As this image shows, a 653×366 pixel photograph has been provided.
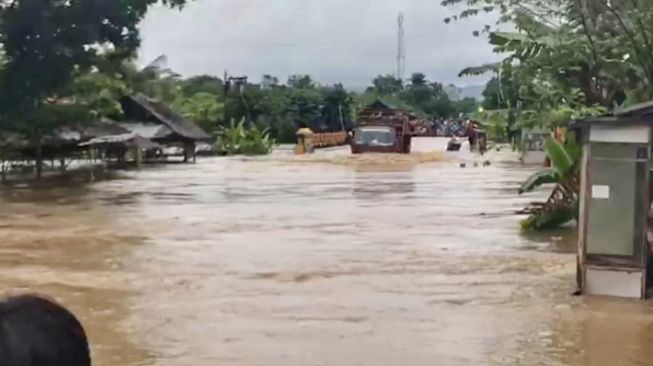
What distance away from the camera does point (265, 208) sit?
23.4 metres

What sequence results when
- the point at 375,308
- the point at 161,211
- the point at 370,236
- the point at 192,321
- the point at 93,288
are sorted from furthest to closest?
the point at 161,211, the point at 370,236, the point at 93,288, the point at 375,308, the point at 192,321

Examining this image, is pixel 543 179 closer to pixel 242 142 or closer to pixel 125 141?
pixel 125 141

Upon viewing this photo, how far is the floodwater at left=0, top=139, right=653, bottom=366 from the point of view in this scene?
8977mm

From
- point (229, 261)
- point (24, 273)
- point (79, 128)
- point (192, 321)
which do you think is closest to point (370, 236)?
point (229, 261)

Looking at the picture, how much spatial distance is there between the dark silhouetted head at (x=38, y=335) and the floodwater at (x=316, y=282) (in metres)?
5.52

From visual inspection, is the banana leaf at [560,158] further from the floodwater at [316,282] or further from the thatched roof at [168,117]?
the thatched roof at [168,117]

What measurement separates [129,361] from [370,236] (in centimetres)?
939

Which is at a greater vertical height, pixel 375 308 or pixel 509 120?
pixel 509 120

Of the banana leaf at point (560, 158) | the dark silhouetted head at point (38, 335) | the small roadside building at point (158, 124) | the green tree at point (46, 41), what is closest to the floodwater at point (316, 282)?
the banana leaf at point (560, 158)

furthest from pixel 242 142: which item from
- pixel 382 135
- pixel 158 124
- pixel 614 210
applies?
A: pixel 614 210

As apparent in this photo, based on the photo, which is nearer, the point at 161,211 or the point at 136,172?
the point at 161,211

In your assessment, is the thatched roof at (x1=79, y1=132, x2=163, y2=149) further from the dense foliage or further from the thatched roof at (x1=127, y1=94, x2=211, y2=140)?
the dense foliage

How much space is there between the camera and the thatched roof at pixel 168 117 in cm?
5303

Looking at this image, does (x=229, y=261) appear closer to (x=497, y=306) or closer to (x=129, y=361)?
(x=497, y=306)
